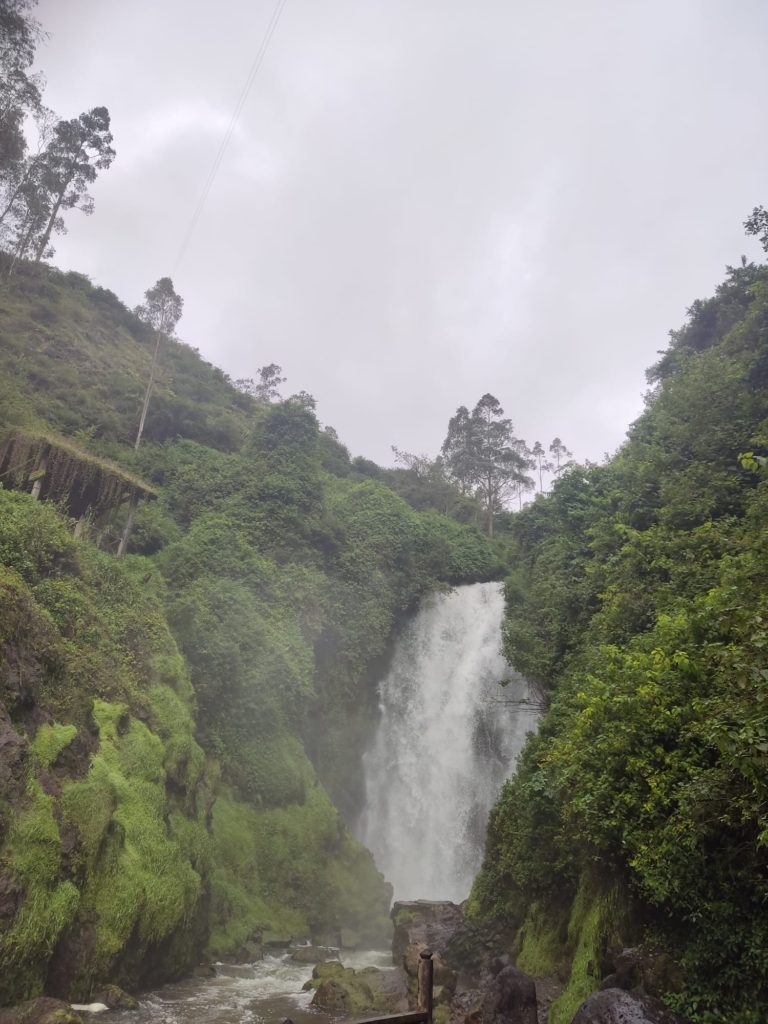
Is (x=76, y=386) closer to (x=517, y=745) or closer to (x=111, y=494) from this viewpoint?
(x=111, y=494)

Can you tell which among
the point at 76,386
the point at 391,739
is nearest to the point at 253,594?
the point at 391,739

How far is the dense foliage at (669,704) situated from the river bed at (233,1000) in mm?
4406

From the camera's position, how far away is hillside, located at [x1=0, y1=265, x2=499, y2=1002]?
10.4 metres

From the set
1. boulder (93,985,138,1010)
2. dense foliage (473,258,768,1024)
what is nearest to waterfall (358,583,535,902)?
dense foliage (473,258,768,1024)

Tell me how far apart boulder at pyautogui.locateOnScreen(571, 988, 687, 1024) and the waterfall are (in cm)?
1576

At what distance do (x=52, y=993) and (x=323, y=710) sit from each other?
614 inches

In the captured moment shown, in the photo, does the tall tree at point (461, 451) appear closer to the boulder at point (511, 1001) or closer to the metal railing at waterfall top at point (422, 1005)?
the boulder at point (511, 1001)

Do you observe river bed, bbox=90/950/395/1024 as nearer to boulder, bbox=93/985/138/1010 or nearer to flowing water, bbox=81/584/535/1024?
boulder, bbox=93/985/138/1010

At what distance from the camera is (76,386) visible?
33.5 metres

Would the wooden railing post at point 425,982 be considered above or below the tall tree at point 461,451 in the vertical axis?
below

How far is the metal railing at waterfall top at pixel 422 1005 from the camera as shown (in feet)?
15.7

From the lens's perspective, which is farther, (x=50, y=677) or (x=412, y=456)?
(x=412, y=456)

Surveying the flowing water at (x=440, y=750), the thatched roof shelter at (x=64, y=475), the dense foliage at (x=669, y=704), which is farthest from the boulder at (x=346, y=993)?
the thatched roof shelter at (x=64, y=475)

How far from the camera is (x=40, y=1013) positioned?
8.02 m
